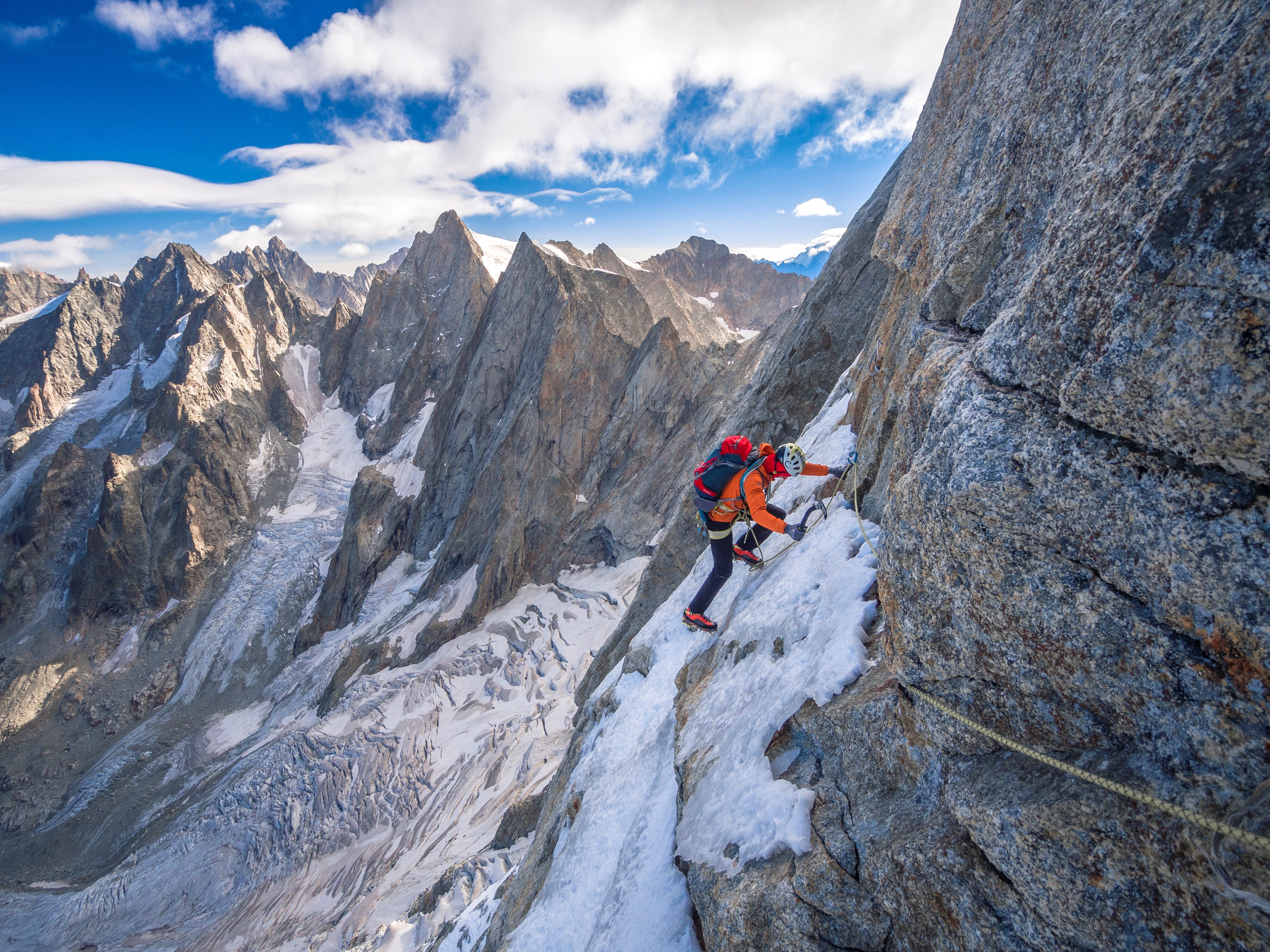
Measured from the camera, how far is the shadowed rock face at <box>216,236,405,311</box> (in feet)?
534

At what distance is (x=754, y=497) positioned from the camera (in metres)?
7.71

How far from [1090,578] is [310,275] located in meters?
224

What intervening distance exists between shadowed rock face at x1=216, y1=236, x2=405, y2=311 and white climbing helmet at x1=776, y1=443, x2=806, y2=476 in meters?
184

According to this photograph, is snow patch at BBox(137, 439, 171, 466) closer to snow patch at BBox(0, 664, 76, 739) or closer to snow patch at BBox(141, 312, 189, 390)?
snow patch at BBox(0, 664, 76, 739)

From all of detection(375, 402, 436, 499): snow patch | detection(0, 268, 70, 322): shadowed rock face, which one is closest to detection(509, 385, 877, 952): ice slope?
detection(375, 402, 436, 499): snow patch

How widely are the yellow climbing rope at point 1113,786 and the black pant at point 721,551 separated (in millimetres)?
4800

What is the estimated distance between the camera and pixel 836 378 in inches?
747

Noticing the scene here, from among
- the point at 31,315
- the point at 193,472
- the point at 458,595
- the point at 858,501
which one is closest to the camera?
the point at 858,501

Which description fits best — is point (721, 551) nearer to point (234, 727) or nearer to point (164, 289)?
point (234, 727)

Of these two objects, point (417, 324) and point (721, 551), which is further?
point (417, 324)

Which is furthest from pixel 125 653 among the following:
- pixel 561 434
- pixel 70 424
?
pixel 70 424

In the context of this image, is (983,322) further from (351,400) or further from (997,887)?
(351,400)

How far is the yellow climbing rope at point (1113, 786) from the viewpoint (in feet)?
7.05

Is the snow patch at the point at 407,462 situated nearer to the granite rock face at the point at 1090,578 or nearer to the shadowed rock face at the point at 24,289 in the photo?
the granite rock face at the point at 1090,578
